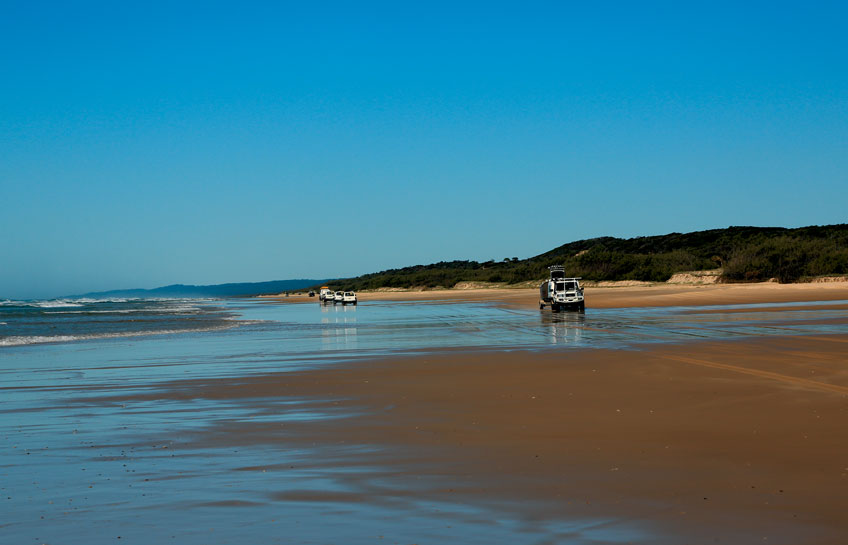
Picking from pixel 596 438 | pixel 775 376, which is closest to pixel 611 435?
pixel 596 438

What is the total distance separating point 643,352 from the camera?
2100 centimetres

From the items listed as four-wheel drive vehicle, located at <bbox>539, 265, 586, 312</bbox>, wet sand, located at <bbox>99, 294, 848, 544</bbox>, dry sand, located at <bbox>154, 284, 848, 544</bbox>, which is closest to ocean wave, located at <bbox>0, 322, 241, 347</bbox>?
wet sand, located at <bbox>99, 294, 848, 544</bbox>

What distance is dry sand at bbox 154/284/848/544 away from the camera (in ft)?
21.7

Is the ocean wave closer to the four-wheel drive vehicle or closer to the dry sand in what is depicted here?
the dry sand

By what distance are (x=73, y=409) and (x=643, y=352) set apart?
14.4 metres

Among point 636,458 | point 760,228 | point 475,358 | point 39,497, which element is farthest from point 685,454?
point 760,228

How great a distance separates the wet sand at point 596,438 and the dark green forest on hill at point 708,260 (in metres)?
62.9

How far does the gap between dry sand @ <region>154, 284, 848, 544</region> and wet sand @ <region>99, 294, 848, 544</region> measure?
0.03m

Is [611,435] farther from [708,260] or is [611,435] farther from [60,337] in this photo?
[708,260]

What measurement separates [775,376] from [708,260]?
105 metres

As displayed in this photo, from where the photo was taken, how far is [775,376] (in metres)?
14.9

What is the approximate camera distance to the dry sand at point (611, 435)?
662cm

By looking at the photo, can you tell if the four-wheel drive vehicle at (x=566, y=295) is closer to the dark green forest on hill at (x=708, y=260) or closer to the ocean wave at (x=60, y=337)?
the ocean wave at (x=60, y=337)

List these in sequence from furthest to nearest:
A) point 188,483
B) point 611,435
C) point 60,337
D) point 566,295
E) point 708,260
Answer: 1. point 708,260
2. point 566,295
3. point 60,337
4. point 611,435
5. point 188,483
